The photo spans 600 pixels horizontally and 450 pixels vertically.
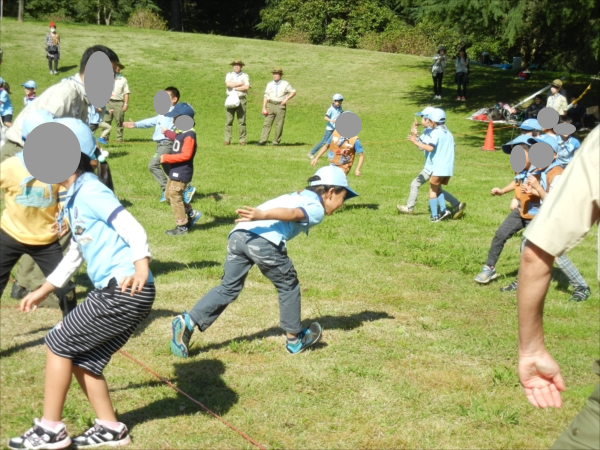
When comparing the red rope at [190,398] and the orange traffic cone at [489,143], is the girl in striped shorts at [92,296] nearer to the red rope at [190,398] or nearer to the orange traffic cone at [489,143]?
the red rope at [190,398]

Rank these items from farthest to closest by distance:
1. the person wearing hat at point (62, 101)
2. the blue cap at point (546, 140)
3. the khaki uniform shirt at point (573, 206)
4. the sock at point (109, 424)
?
the blue cap at point (546, 140) < the person wearing hat at point (62, 101) < the sock at point (109, 424) < the khaki uniform shirt at point (573, 206)

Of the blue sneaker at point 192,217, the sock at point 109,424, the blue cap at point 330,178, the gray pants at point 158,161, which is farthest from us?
the gray pants at point 158,161

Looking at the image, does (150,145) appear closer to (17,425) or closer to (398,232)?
(398,232)

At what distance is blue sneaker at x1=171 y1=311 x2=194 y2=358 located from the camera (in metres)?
5.94

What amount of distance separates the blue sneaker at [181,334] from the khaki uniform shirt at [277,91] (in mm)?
15255

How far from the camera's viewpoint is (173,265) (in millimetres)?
8969

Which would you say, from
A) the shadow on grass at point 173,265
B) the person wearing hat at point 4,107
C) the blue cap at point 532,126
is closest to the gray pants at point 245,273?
the shadow on grass at point 173,265

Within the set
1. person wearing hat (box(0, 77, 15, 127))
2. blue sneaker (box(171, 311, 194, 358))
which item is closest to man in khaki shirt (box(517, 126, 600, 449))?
blue sneaker (box(171, 311, 194, 358))

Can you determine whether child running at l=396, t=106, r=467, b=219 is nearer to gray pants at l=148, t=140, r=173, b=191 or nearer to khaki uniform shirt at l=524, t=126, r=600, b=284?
gray pants at l=148, t=140, r=173, b=191

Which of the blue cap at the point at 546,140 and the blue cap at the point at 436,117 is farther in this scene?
the blue cap at the point at 436,117

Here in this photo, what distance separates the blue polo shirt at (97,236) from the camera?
4.14 meters

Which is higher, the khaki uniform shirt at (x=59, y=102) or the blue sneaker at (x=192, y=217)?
the khaki uniform shirt at (x=59, y=102)

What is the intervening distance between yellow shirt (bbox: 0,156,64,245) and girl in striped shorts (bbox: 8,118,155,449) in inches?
70.0

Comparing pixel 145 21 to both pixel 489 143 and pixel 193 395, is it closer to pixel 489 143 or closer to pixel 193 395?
pixel 489 143
